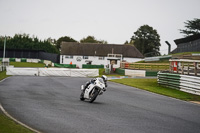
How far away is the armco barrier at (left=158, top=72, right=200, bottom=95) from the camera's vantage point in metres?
19.1

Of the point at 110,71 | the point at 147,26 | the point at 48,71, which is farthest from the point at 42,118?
the point at 147,26

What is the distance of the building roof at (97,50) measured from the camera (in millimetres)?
88438

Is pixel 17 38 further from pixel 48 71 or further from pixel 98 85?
pixel 98 85

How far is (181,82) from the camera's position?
844 inches

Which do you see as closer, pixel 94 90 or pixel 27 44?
pixel 94 90

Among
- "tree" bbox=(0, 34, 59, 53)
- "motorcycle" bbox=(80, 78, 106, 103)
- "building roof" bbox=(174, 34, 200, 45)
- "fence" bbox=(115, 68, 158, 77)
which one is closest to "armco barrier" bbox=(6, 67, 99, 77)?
"fence" bbox=(115, 68, 158, 77)

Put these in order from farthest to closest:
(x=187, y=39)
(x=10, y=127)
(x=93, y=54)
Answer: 1. (x=93, y=54)
2. (x=187, y=39)
3. (x=10, y=127)

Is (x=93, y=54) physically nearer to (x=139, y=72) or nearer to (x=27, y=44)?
(x=27, y=44)

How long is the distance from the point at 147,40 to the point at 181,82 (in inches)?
3017

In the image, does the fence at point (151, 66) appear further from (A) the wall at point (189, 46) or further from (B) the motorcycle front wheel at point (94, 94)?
(B) the motorcycle front wheel at point (94, 94)

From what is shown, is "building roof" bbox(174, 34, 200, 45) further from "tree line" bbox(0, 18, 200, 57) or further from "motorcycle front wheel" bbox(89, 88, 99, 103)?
"motorcycle front wheel" bbox(89, 88, 99, 103)

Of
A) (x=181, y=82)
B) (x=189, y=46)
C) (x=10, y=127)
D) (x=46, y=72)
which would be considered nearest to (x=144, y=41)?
(x=189, y=46)

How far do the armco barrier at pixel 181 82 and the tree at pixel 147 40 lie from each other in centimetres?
7148

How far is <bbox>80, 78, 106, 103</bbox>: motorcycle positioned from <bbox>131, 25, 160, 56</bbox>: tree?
3279 inches
